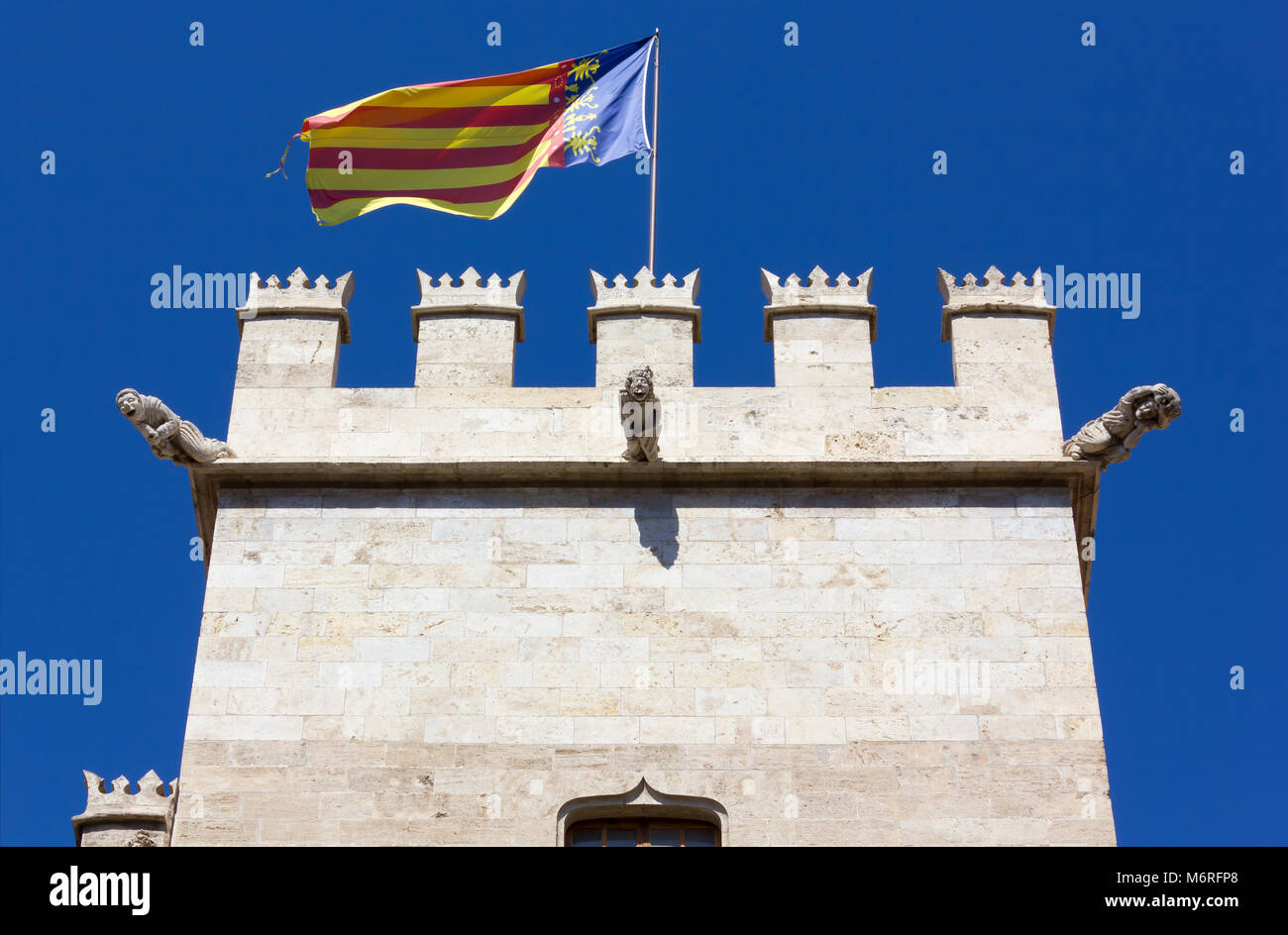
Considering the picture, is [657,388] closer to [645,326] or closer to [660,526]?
[645,326]

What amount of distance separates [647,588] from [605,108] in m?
8.07

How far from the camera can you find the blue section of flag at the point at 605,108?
87.2 ft

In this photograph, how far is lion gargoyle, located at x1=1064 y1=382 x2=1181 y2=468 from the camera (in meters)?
21.7

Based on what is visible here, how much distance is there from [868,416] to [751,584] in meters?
2.47

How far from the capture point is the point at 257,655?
68.5ft

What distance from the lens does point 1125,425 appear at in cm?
2186

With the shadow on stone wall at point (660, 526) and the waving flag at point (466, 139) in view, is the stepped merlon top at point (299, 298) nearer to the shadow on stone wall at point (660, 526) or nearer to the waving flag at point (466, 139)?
the waving flag at point (466, 139)

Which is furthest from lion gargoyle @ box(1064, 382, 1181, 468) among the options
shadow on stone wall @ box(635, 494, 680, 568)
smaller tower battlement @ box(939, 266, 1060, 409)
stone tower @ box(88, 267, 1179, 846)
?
shadow on stone wall @ box(635, 494, 680, 568)

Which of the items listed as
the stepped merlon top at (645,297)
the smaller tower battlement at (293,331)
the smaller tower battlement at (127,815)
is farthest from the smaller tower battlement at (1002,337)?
the smaller tower battlement at (127,815)

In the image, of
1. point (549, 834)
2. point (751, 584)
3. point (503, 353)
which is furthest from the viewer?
point (503, 353)

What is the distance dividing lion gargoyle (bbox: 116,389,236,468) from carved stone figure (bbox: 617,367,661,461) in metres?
4.29

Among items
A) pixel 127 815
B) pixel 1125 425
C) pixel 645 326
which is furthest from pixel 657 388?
pixel 127 815
